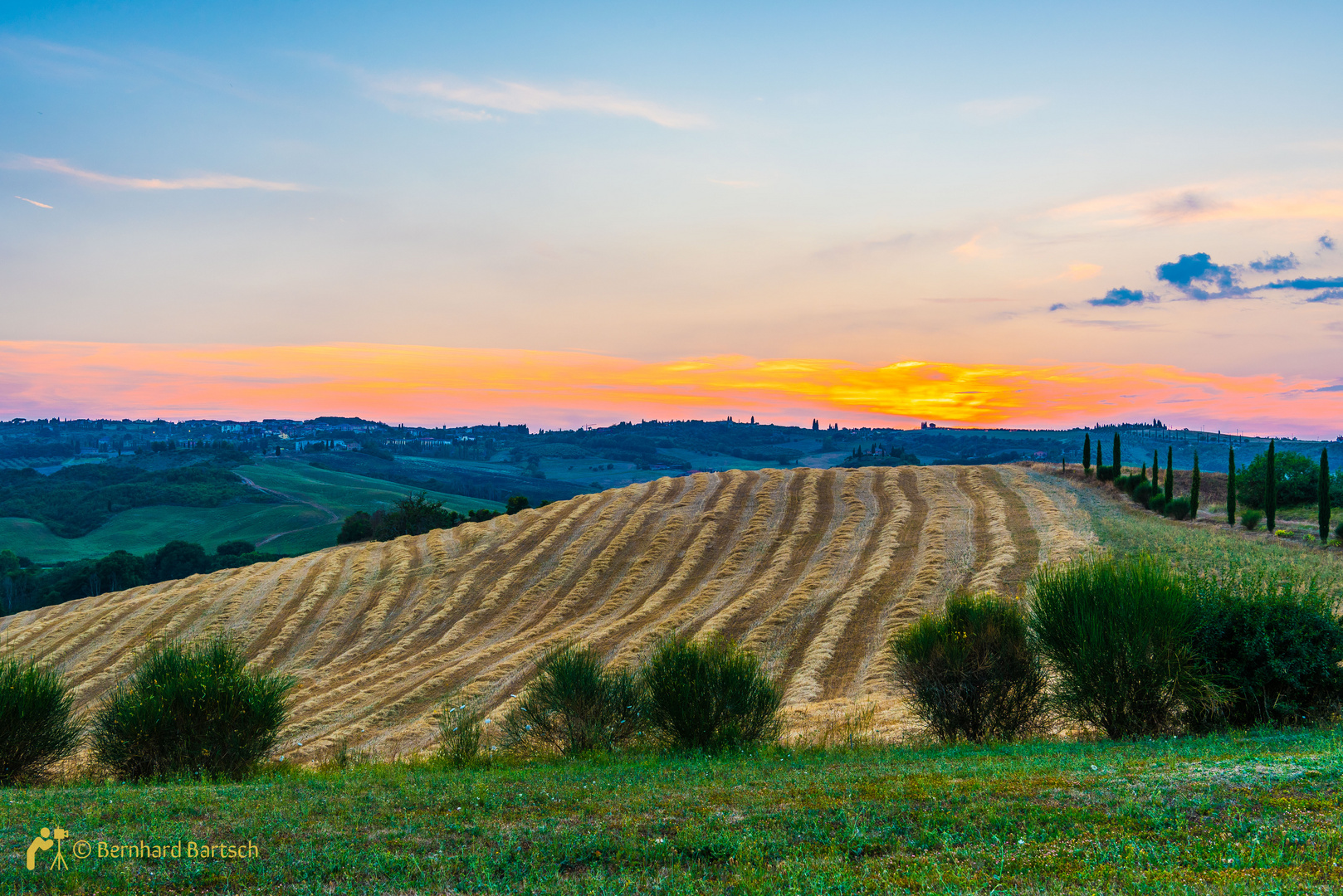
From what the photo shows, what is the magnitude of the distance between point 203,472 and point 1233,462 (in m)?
188

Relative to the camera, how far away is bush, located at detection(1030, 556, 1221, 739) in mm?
15688

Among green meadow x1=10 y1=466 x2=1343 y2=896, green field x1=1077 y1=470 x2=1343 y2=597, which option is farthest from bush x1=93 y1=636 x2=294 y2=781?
green field x1=1077 y1=470 x2=1343 y2=597

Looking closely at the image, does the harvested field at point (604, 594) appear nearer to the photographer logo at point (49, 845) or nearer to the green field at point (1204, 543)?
the green field at point (1204, 543)

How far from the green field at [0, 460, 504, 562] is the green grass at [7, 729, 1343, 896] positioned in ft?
372

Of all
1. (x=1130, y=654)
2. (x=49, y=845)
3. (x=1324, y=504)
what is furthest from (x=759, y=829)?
(x=1324, y=504)

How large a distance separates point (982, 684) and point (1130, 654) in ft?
9.28

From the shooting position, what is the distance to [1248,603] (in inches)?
648

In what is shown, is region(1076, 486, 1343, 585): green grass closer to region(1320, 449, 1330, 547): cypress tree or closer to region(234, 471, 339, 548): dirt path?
region(1320, 449, 1330, 547): cypress tree

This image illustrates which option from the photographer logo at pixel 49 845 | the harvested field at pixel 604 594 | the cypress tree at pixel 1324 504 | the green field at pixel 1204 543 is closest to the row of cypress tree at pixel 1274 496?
the cypress tree at pixel 1324 504

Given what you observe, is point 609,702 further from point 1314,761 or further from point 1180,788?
point 1314,761

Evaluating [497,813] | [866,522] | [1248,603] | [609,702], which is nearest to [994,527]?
[866,522]

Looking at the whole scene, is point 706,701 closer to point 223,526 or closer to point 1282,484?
point 1282,484

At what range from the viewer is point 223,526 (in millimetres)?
138375

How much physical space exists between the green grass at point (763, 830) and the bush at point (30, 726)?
12.5ft
